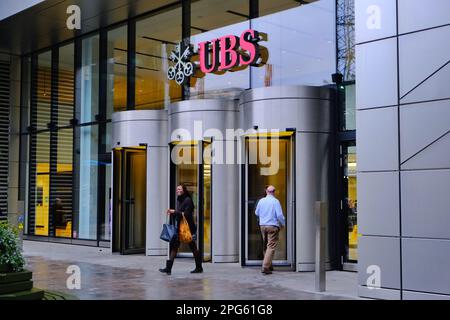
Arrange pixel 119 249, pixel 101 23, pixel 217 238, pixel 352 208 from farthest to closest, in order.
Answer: pixel 101 23
pixel 119 249
pixel 217 238
pixel 352 208

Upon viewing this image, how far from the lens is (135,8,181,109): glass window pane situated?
1561 cm

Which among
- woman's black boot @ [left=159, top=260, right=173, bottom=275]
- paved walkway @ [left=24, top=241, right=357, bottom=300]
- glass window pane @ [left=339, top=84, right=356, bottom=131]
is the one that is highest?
glass window pane @ [left=339, top=84, right=356, bottom=131]

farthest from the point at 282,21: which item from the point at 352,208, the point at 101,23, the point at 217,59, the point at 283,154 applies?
the point at 101,23

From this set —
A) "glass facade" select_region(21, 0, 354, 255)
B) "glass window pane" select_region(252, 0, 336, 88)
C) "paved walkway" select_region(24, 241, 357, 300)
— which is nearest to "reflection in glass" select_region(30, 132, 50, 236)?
"glass facade" select_region(21, 0, 354, 255)

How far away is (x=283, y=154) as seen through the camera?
12516 millimetres

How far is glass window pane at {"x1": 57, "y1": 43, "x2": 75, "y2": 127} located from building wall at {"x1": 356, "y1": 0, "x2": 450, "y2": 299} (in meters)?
12.3

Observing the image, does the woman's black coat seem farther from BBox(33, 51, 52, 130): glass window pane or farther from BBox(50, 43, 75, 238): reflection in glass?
BBox(33, 51, 52, 130): glass window pane

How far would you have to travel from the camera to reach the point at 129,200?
49.9 feet

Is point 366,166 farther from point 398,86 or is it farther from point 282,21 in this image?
point 282,21

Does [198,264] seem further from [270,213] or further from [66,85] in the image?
[66,85]

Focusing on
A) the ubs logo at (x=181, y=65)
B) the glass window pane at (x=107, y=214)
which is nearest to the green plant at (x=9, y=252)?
the ubs logo at (x=181, y=65)

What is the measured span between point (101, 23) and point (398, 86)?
448 inches

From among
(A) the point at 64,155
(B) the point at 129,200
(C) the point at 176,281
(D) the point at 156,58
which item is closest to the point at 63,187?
(A) the point at 64,155

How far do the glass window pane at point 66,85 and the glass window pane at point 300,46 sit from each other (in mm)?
7878
